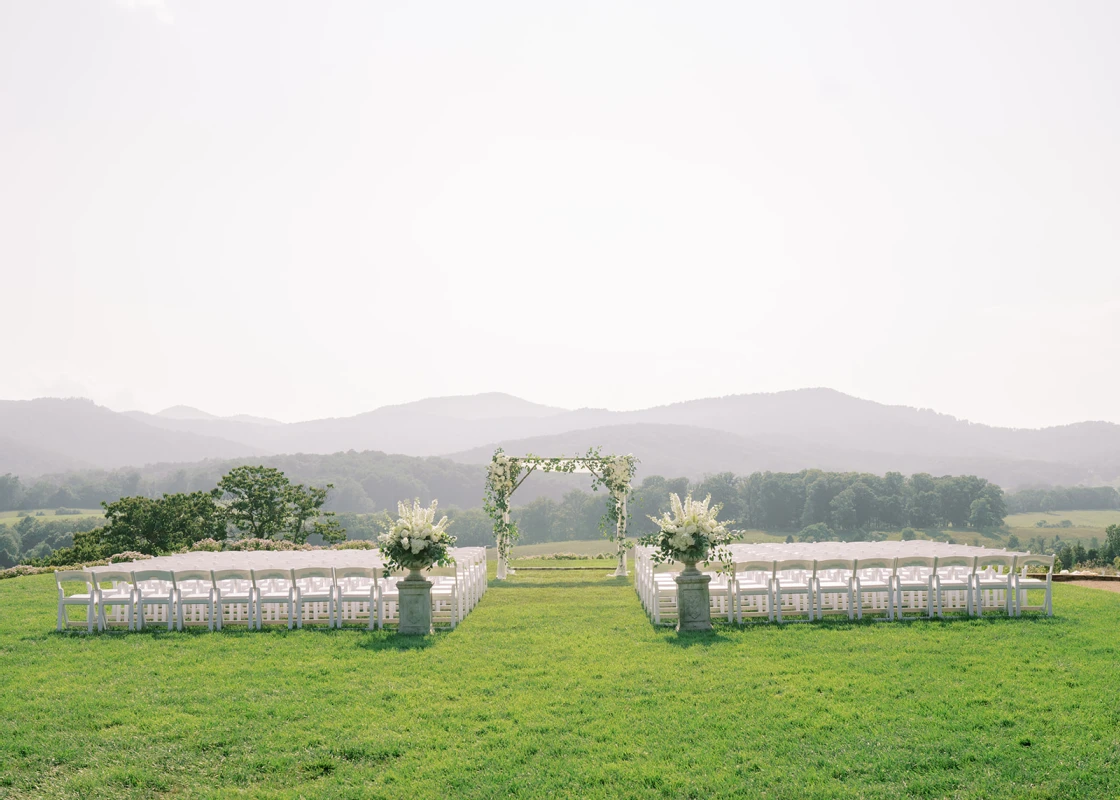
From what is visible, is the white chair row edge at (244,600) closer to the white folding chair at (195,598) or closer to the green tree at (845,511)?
the white folding chair at (195,598)

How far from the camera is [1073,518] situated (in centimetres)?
9425

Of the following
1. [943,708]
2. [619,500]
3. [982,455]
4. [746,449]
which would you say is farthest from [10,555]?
[982,455]

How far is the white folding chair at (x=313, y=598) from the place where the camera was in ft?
36.9

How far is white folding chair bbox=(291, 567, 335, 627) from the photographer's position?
36.9ft

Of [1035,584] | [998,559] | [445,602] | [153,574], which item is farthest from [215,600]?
[1035,584]

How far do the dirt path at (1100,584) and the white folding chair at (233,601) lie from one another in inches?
612

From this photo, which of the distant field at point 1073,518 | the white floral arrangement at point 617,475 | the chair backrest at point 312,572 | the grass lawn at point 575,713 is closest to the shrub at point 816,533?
the distant field at point 1073,518

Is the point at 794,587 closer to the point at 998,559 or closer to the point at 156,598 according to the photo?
the point at 998,559

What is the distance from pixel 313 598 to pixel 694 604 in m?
5.54

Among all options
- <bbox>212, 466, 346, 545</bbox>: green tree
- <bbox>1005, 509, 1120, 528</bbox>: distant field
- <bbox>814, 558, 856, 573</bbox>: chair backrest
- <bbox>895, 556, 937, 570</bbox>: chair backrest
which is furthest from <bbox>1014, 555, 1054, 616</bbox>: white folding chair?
<bbox>1005, 509, 1120, 528</bbox>: distant field

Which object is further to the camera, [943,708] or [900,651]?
[900,651]

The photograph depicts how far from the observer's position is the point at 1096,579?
58.1ft

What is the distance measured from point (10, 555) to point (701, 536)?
71798 mm

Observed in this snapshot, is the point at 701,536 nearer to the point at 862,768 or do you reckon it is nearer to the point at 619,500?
the point at 862,768
